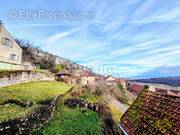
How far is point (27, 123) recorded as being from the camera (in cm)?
1658

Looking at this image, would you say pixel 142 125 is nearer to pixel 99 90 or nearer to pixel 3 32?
pixel 99 90

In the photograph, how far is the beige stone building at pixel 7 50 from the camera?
157ft

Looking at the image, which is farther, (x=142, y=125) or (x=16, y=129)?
(x=16, y=129)

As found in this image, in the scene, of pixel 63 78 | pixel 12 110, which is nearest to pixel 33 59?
pixel 63 78

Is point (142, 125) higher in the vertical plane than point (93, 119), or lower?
higher

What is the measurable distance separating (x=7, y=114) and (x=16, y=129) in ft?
22.7

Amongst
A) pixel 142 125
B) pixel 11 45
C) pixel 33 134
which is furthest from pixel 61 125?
pixel 11 45

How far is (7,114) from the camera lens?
21375 mm

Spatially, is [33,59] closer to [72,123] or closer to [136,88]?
[136,88]

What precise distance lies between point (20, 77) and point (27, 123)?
76.2 feet

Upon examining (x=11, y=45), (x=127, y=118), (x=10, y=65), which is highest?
(x=11, y=45)

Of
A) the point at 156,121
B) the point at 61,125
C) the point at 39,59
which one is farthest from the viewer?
the point at 39,59

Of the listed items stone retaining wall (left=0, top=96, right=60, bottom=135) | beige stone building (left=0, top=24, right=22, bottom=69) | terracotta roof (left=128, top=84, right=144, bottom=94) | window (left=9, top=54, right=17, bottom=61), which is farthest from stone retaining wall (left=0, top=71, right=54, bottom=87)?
terracotta roof (left=128, top=84, right=144, bottom=94)

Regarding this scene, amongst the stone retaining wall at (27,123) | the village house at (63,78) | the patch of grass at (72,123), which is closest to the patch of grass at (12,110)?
the stone retaining wall at (27,123)
